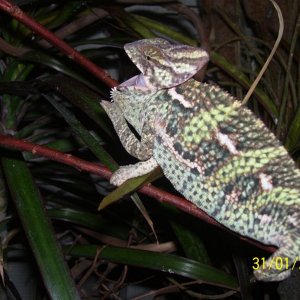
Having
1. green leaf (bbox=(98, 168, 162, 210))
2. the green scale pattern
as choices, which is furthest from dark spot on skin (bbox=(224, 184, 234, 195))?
green leaf (bbox=(98, 168, 162, 210))

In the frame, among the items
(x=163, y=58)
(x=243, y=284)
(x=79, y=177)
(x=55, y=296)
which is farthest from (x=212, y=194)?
(x=79, y=177)

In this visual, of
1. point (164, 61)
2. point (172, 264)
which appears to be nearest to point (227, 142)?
point (164, 61)

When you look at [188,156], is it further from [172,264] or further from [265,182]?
[172,264]

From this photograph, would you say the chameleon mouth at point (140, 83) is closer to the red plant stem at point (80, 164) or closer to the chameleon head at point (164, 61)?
the chameleon head at point (164, 61)

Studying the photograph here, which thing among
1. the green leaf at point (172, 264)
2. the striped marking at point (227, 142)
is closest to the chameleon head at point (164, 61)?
the striped marking at point (227, 142)

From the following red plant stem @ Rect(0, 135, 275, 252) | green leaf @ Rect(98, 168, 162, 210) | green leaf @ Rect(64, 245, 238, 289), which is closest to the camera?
green leaf @ Rect(98, 168, 162, 210)

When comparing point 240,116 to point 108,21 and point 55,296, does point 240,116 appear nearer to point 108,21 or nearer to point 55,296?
point 55,296

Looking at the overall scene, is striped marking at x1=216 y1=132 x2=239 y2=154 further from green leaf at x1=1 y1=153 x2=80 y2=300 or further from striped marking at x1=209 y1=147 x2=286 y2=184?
green leaf at x1=1 y1=153 x2=80 y2=300
